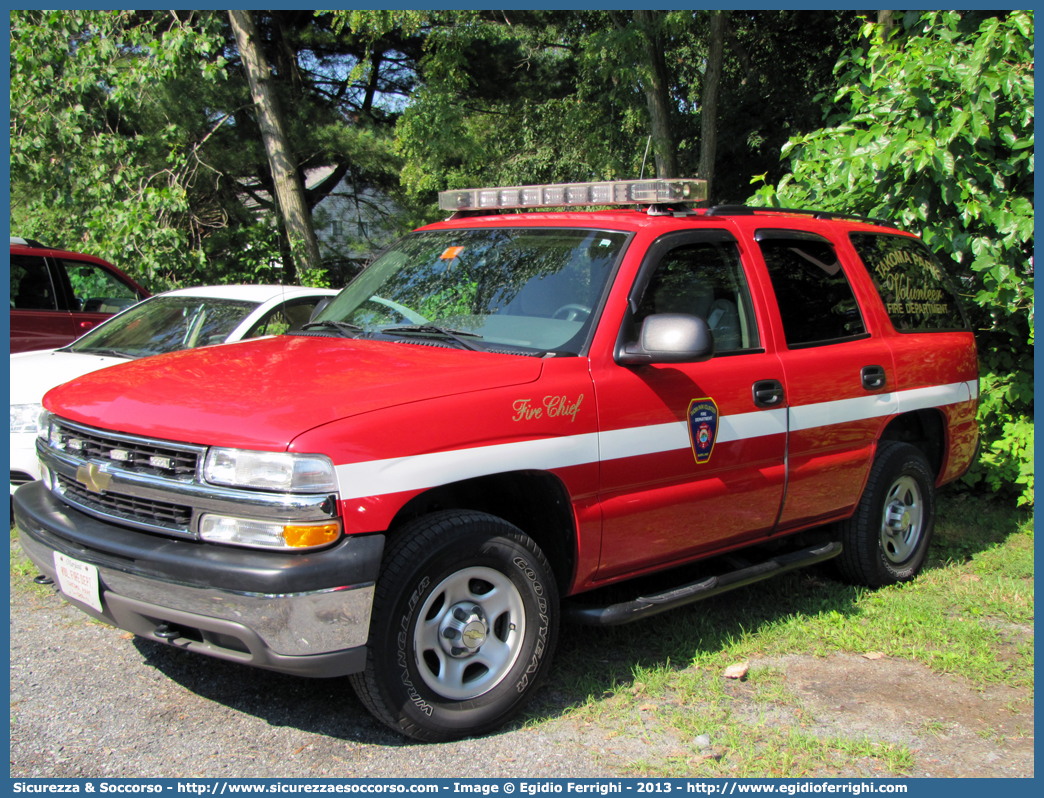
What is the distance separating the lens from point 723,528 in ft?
14.1

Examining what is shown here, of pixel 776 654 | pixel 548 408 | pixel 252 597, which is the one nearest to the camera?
pixel 252 597

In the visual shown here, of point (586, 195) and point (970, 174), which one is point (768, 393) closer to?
point (586, 195)

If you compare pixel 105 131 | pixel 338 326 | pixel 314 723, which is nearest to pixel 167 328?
pixel 338 326

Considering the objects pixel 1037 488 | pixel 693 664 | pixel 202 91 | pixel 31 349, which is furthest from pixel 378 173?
pixel 693 664

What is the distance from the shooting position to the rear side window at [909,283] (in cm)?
532

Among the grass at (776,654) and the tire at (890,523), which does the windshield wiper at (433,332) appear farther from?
the tire at (890,523)

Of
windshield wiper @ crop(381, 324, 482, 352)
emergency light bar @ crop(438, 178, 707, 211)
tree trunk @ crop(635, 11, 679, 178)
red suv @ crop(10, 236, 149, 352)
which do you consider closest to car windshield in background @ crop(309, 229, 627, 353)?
windshield wiper @ crop(381, 324, 482, 352)

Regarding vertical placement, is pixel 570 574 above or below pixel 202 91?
below

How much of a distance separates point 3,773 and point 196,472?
1.26 m

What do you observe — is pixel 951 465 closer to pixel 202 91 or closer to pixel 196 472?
pixel 196 472

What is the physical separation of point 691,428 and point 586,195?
1209 mm

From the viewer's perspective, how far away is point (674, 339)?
3.69 m

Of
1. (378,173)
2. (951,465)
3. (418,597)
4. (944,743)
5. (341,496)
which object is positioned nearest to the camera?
(341,496)

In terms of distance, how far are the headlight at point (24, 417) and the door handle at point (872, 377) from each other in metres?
4.54
